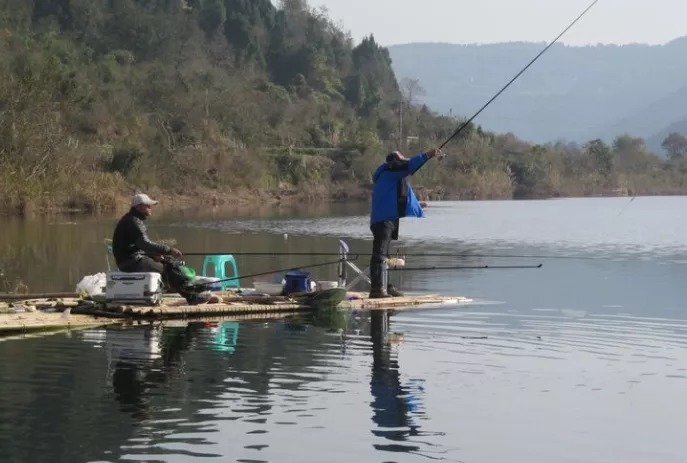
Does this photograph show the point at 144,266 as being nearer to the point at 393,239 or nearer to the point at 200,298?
the point at 200,298

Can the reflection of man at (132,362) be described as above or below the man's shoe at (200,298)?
below

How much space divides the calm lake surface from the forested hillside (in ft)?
92.3

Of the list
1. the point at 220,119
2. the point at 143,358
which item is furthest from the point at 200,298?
the point at 220,119

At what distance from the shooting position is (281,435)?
835 cm

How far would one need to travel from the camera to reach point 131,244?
44.9 feet

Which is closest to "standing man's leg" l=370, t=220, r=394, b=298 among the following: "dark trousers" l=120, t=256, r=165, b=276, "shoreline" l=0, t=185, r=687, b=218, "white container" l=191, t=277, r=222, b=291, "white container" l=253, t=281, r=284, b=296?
"white container" l=253, t=281, r=284, b=296

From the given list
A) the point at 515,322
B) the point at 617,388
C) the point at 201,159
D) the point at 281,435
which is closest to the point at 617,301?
the point at 515,322

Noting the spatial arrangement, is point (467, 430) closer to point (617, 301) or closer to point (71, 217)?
point (617, 301)

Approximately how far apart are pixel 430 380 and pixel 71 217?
33.2 meters

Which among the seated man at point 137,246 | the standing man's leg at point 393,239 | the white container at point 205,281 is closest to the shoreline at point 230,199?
the standing man's leg at point 393,239

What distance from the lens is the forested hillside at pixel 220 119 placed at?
4728cm

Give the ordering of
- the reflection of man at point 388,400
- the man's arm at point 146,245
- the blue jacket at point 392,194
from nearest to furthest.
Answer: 1. the reflection of man at point 388,400
2. the man's arm at point 146,245
3. the blue jacket at point 392,194

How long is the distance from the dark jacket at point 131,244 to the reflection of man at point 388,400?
297 cm

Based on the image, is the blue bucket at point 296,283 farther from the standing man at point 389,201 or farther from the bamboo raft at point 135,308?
the standing man at point 389,201
